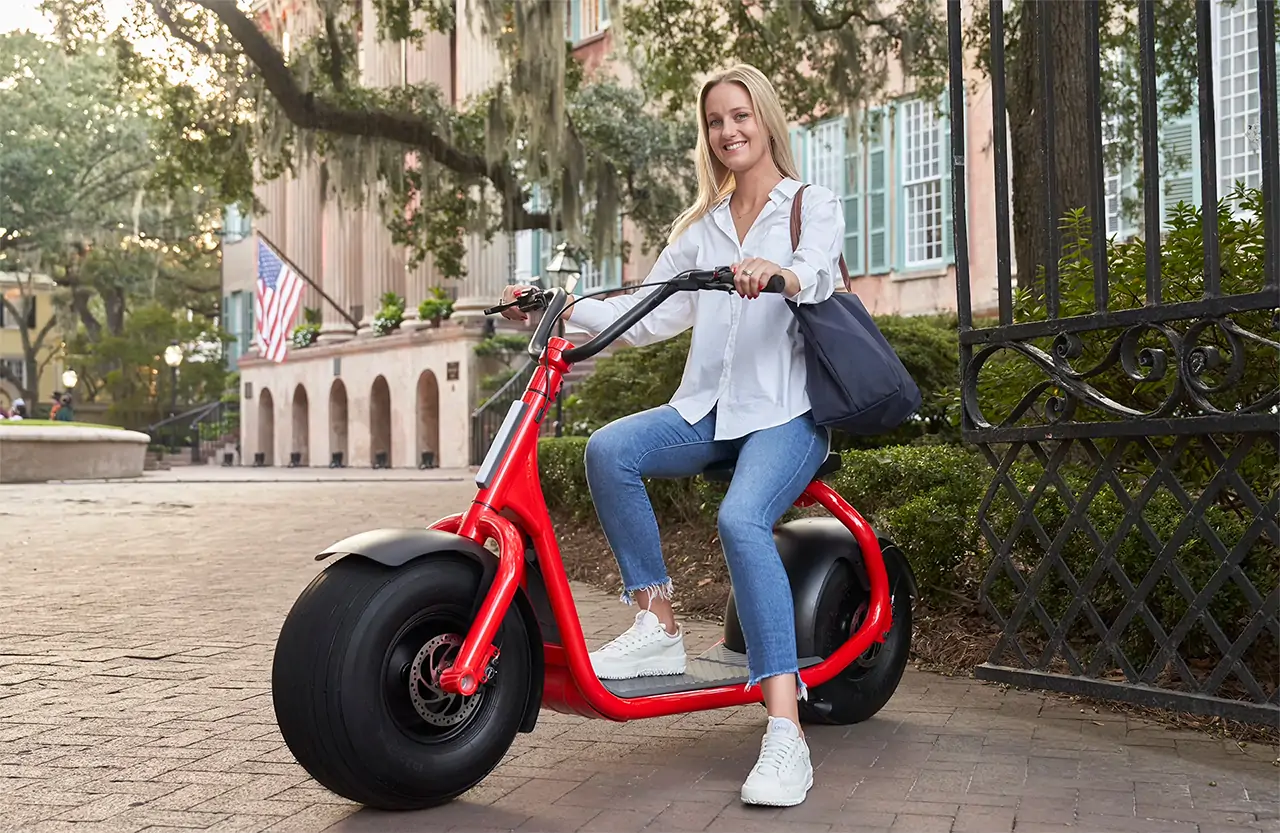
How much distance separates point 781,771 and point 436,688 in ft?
2.71

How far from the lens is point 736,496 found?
12.4ft

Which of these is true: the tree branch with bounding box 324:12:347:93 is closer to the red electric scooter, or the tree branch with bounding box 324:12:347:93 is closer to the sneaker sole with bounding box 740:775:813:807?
the red electric scooter

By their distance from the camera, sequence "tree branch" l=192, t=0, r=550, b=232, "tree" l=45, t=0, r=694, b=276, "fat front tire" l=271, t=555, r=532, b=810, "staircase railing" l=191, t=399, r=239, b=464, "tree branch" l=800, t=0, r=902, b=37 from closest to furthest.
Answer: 1. "fat front tire" l=271, t=555, r=532, b=810
2. "tree branch" l=800, t=0, r=902, b=37
3. "tree branch" l=192, t=0, r=550, b=232
4. "tree" l=45, t=0, r=694, b=276
5. "staircase railing" l=191, t=399, r=239, b=464

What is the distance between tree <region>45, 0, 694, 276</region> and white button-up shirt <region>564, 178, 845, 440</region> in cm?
1080

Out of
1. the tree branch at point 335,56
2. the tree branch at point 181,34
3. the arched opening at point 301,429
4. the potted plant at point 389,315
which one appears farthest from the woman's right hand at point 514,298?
the arched opening at point 301,429

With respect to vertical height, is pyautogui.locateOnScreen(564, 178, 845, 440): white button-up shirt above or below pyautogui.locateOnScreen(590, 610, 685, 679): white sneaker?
above

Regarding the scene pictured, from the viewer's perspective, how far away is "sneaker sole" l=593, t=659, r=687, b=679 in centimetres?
387

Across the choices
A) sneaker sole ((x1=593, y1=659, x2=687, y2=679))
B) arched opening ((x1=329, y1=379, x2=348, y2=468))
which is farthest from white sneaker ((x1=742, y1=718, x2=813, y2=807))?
arched opening ((x1=329, y1=379, x2=348, y2=468))

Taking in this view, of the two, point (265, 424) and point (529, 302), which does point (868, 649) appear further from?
point (265, 424)

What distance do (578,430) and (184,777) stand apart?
24.0 feet

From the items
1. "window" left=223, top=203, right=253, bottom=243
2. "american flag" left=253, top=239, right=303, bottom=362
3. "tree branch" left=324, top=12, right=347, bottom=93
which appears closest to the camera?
"tree branch" left=324, top=12, right=347, bottom=93

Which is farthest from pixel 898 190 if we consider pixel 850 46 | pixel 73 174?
Answer: pixel 73 174

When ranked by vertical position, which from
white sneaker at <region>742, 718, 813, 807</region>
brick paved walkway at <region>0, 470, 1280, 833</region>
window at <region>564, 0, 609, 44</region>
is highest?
window at <region>564, 0, 609, 44</region>

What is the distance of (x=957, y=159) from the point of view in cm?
474
